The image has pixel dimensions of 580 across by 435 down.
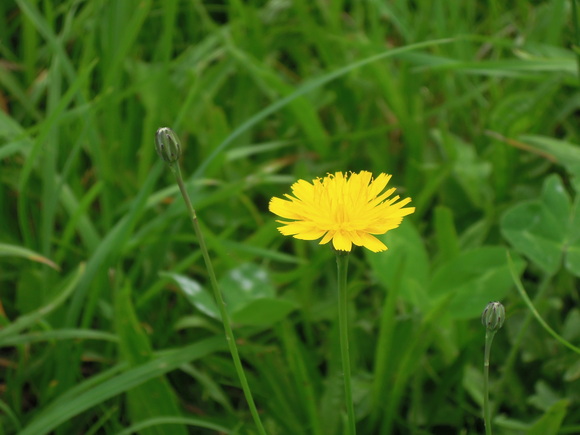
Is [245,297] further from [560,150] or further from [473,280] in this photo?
[560,150]

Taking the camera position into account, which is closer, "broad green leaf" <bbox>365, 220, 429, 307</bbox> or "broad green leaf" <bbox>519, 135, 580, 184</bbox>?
"broad green leaf" <bbox>365, 220, 429, 307</bbox>

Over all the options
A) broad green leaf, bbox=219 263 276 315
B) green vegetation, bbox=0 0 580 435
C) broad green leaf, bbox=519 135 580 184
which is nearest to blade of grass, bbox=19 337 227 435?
green vegetation, bbox=0 0 580 435

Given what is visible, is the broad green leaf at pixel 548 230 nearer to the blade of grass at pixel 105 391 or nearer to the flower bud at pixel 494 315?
the flower bud at pixel 494 315

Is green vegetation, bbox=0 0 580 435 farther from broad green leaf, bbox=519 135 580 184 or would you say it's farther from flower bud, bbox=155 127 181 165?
flower bud, bbox=155 127 181 165

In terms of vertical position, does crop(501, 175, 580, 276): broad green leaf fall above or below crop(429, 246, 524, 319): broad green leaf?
above

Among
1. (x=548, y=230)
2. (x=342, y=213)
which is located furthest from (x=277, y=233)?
(x=342, y=213)

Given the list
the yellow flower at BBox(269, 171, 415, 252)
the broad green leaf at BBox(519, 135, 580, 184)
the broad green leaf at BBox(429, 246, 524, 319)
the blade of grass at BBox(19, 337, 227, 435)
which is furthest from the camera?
the broad green leaf at BBox(519, 135, 580, 184)

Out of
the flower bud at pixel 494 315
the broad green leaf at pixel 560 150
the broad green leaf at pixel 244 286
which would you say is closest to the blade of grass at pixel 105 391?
the broad green leaf at pixel 244 286

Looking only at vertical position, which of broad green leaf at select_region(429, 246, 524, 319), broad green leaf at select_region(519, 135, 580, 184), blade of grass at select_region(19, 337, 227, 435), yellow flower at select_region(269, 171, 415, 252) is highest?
broad green leaf at select_region(519, 135, 580, 184)
